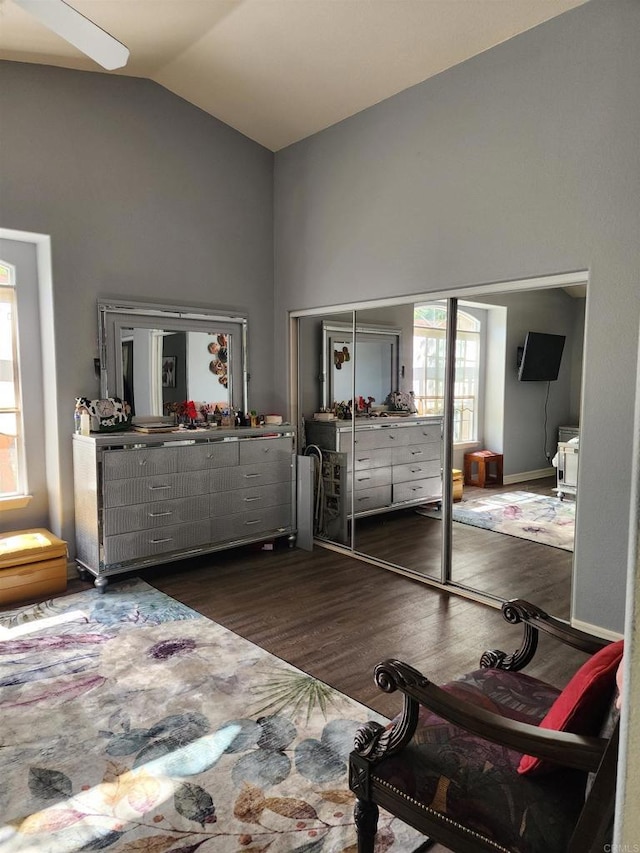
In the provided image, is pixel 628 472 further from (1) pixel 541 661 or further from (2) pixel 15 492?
(2) pixel 15 492

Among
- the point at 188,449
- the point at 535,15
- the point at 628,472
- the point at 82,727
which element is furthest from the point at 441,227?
the point at 82,727

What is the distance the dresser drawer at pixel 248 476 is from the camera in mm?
4445

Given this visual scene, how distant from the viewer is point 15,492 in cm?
430

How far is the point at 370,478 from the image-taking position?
15.3 feet

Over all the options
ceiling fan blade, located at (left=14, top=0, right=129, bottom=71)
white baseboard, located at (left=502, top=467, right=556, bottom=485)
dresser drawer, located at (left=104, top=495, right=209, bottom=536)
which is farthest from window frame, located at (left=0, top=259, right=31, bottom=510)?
white baseboard, located at (left=502, top=467, right=556, bottom=485)

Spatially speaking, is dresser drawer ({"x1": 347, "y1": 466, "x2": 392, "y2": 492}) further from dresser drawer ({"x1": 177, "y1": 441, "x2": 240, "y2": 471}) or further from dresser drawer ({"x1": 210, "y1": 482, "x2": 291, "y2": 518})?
dresser drawer ({"x1": 177, "y1": 441, "x2": 240, "y2": 471})

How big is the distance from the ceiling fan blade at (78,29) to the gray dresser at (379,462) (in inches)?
110

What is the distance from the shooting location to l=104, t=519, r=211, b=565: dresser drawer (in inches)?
155

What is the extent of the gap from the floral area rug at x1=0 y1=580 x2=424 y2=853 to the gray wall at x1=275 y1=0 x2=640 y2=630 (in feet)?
5.85

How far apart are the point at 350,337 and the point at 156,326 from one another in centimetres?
155

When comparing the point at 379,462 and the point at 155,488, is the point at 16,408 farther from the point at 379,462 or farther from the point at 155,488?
the point at 379,462

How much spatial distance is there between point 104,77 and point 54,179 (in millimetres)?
878

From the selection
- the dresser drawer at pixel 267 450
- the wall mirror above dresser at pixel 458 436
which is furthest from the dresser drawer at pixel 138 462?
the wall mirror above dresser at pixel 458 436

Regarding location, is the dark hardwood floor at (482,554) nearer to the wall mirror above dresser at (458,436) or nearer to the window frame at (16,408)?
the wall mirror above dresser at (458,436)
